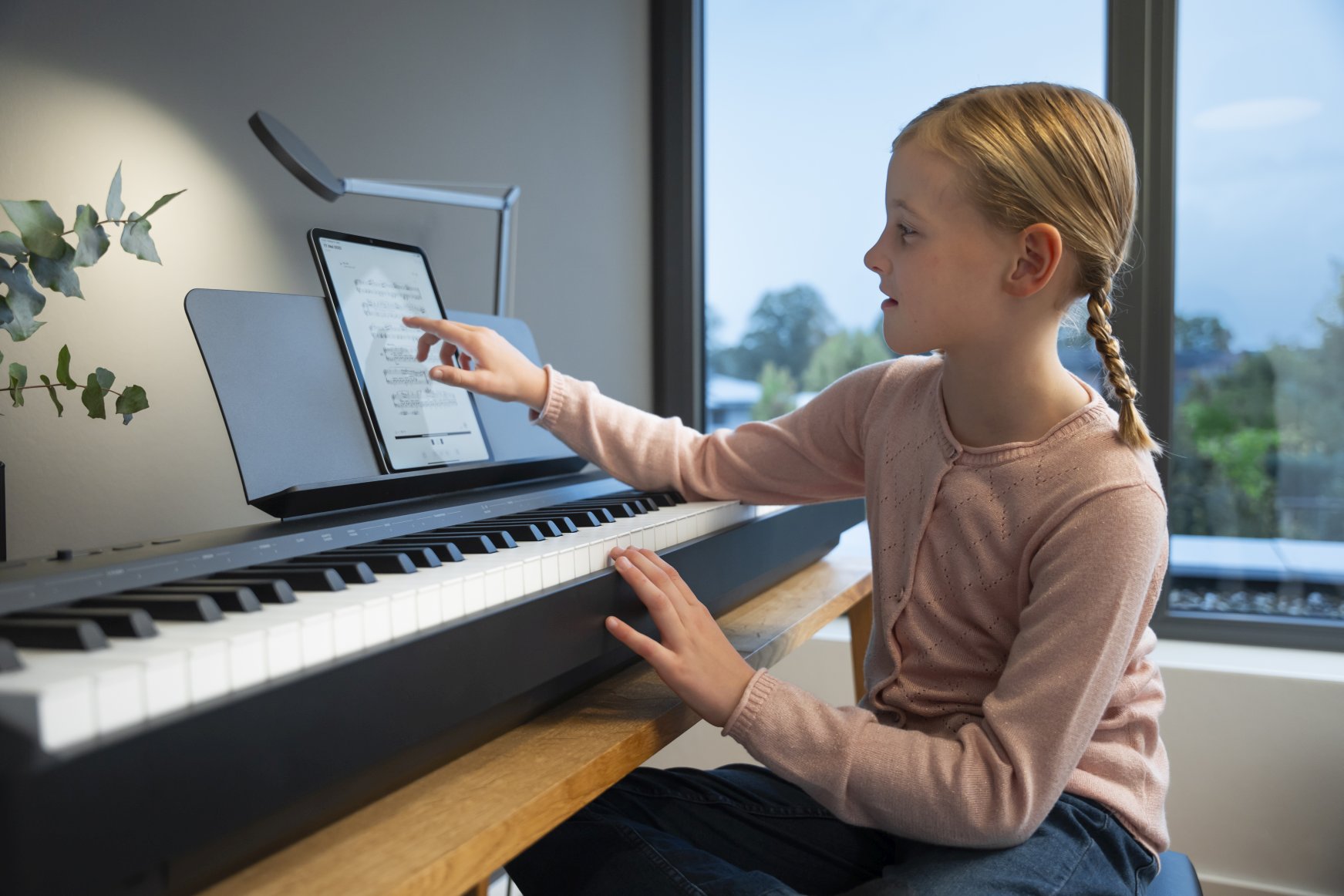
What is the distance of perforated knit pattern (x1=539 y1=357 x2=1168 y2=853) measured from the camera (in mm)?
889

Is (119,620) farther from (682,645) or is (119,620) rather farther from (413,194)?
(413,194)

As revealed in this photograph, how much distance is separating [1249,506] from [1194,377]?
0.29 m

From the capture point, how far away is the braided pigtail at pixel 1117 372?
0.98m

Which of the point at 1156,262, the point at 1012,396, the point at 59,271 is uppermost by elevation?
the point at 1156,262

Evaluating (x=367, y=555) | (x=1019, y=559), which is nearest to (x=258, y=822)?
(x=367, y=555)

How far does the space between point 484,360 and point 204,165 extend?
52 cm

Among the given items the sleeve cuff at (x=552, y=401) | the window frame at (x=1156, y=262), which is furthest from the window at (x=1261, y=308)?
the sleeve cuff at (x=552, y=401)

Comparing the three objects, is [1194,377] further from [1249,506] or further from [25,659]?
[25,659]

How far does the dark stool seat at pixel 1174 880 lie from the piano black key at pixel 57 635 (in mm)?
920

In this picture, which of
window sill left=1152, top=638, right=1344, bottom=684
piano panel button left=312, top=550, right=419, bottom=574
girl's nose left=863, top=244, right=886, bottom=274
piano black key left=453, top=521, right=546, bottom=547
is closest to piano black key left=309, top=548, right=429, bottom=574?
piano panel button left=312, top=550, right=419, bottom=574

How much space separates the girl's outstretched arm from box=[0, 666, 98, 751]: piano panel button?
0.72 m

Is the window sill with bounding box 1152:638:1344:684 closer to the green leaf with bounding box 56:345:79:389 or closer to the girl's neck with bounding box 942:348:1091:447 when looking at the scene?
the girl's neck with bounding box 942:348:1091:447

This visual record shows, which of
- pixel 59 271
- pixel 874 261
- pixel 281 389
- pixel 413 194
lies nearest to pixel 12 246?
pixel 59 271

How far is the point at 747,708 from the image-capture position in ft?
3.01
